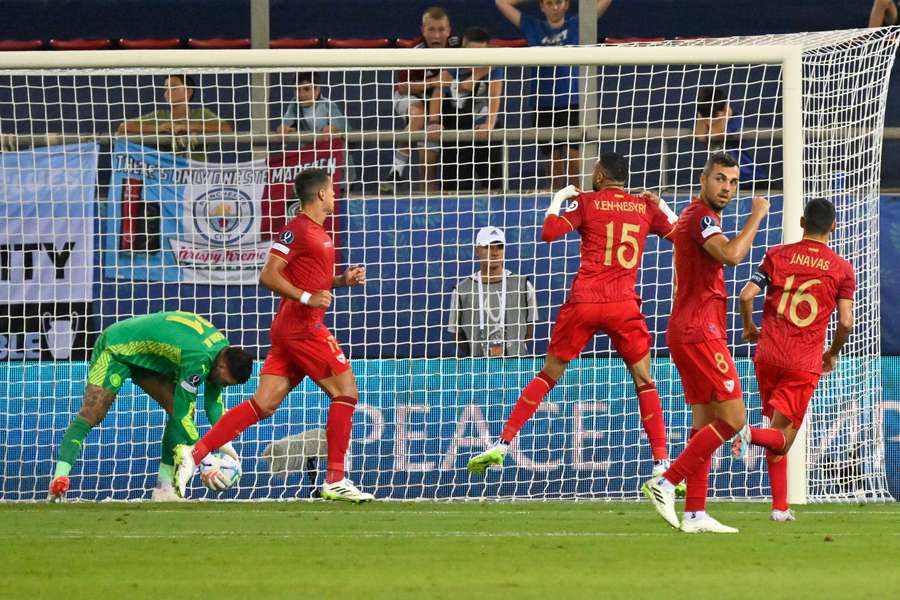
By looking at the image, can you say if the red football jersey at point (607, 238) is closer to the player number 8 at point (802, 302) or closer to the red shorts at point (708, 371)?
the player number 8 at point (802, 302)

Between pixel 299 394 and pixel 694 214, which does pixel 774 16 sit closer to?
pixel 299 394

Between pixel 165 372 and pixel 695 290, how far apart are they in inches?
164

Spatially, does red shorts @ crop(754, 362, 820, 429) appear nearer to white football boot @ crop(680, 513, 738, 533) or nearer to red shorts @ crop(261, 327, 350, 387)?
white football boot @ crop(680, 513, 738, 533)

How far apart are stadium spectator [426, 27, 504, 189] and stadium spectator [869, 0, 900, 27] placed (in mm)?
3369

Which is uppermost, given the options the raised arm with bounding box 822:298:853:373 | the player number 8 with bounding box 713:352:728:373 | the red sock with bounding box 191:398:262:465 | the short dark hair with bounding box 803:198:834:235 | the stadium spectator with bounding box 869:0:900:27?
the stadium spectator with bounding box 869:0:900:27

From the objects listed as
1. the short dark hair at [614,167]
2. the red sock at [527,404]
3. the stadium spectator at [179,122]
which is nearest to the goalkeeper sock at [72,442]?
the stadium spectator at [179,122]

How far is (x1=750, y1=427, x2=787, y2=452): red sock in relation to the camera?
8484mm

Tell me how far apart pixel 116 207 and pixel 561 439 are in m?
3.89

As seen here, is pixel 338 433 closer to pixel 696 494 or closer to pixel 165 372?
pixel 165 372

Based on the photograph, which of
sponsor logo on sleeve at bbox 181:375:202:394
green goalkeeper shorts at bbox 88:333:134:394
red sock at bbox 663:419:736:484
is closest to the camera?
red sock at bbox 663:419:736:484

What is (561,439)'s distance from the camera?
1209 centimetres

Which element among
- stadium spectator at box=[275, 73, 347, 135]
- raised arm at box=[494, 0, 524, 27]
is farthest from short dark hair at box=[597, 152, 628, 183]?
raised arm at box=[494, 0, 524, 27]

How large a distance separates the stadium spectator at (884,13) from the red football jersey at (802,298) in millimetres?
5687

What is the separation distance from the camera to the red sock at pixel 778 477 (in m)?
8.75
